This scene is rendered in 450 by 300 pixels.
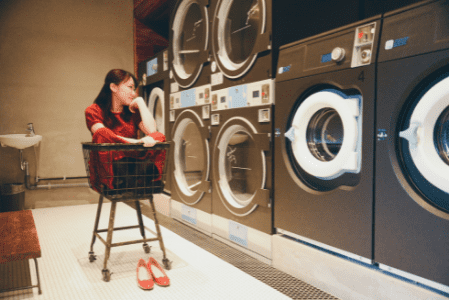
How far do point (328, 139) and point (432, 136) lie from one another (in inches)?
23.9

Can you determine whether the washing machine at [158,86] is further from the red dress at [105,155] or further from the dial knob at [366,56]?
the dial knob at [366,56]

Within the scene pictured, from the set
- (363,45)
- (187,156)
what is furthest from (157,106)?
(363,45)

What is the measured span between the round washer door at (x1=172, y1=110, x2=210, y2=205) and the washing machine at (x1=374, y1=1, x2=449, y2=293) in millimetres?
1796

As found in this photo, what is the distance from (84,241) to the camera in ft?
8.81

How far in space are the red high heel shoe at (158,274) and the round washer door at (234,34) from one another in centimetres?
138

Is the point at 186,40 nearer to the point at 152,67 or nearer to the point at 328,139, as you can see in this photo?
the point at 152,67

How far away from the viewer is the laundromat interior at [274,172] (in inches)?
54.4

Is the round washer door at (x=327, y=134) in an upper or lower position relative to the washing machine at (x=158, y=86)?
lower

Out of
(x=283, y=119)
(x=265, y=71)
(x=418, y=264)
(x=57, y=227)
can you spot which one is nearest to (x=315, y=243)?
(x=418, y=264)

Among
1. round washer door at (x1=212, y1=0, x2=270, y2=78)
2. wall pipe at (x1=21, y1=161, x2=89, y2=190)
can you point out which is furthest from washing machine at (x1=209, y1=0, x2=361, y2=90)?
wall pipe at (x1=21, y1=161, x2=89, y2=190)

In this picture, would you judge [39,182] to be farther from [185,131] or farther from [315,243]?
[315,243]

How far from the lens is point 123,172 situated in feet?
6.48

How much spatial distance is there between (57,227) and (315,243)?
2.40m

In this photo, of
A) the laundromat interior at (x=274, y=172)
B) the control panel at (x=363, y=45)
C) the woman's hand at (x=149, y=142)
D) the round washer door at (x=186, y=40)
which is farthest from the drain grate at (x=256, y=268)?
the round washer door at (x=186, y=40)
